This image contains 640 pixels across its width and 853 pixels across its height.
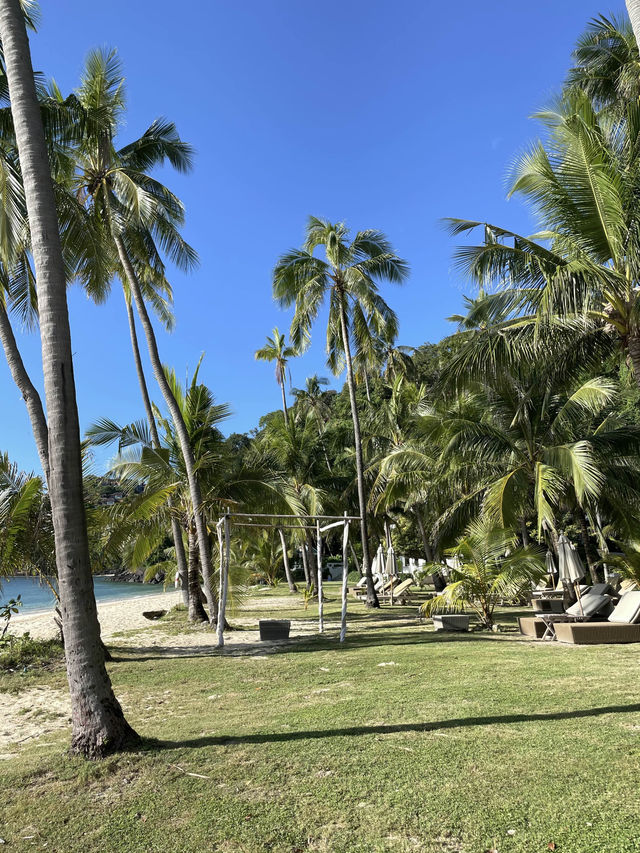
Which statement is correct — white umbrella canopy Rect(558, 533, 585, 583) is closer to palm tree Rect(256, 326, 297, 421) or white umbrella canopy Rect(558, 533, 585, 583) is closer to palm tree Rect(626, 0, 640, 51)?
palm tree Rect(626, 0, 640, 51)

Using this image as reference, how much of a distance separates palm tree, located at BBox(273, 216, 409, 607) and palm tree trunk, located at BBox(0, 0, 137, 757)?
45.4 ft

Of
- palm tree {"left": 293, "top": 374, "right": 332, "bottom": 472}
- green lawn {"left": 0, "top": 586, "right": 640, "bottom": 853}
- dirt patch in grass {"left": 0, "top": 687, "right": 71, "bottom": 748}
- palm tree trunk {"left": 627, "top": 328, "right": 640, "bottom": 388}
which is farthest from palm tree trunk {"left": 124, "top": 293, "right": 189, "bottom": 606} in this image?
palm tree {"left": 293, "top": 374, "right": 332, "bottom": 472}

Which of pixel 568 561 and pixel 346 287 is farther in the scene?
pixel 346 287

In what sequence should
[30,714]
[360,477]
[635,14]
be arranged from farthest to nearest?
[360,477]
[30,714]
[635,14]

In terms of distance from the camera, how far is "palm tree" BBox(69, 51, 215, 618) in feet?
41.6

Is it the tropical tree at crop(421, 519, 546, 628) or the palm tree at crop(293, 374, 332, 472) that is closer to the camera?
the tropical tree at crop(421, 519, 546, 628)

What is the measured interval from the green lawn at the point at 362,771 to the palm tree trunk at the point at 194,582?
7.73 meters

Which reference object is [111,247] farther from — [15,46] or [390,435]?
[390,435]

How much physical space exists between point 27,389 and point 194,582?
23.8 ft

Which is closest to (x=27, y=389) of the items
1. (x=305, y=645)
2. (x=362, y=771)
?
(x=305, y=645)

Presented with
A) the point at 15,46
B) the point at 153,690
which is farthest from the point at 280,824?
→ the point at 15,46

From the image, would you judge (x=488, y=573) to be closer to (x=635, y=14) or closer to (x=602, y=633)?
(x=602, y=633)

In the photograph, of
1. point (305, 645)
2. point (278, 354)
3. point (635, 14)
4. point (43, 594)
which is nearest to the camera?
point (635, 14)

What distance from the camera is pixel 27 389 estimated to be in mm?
10086
